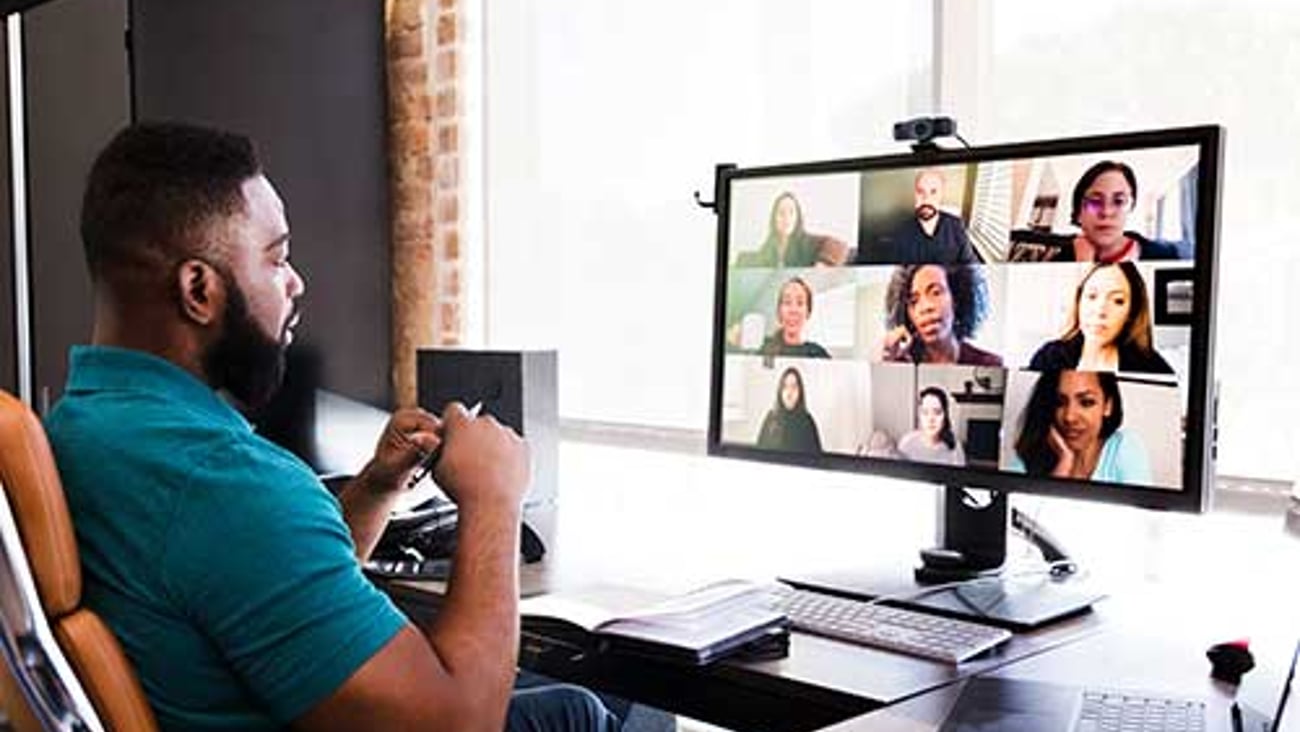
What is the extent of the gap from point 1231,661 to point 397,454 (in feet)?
3.34

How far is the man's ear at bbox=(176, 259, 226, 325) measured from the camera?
1.32 metres

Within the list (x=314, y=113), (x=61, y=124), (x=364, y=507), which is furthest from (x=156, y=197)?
(x=314, y=113)

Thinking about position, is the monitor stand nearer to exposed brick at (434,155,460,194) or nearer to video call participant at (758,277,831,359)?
video call participant at (758,277,831,359)

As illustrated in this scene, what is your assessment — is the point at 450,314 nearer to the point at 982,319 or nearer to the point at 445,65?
the point at 445,65

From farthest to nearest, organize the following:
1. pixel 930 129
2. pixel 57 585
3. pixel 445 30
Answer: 1. pixel 445 30
2. pixel 930 129
3. pixel 57 585

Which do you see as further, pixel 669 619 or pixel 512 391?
pixel 512 391

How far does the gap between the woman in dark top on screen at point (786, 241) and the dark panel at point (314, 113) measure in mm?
1297

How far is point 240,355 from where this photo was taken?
137 cm

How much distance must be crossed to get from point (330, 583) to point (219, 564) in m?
0.10

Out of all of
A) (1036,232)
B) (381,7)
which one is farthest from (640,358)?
(1036,232)

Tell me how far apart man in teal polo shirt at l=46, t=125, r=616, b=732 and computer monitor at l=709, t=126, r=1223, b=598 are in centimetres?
56

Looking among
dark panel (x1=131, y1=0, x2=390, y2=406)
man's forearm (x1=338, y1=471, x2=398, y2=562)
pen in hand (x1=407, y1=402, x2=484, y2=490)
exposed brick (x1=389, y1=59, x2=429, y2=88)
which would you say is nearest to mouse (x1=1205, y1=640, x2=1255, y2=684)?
pen in hand (x1=407, y1=402, x2=484, y2=490)

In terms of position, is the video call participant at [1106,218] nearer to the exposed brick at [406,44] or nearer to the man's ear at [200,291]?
the man's ear at [200,291]

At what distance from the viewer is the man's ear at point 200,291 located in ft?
4.32
